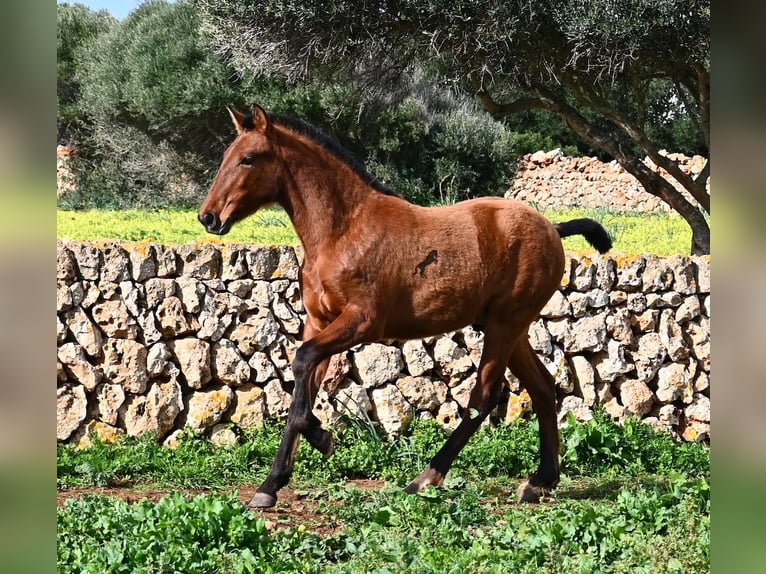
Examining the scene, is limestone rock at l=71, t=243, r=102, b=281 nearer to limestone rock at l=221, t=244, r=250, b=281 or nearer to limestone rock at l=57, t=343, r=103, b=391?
limestone rock at l=57, t=343, r=103, b=391

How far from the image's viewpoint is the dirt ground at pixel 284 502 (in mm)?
4934

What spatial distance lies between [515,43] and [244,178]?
567 centimetres

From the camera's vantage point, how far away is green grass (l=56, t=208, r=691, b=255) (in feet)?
28.0

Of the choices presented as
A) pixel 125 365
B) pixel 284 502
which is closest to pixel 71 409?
pixel 125 365

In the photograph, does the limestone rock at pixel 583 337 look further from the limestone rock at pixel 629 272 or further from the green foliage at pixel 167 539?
the green foliage at pixel 167 539

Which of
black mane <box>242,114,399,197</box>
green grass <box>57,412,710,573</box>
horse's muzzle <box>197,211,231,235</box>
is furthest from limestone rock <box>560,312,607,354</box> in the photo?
horse's muzzle <box>197,211,231,235</box>

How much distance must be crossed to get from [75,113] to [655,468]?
62.9ft

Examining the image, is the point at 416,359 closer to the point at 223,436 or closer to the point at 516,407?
the point at 516,407

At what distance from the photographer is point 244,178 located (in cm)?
496

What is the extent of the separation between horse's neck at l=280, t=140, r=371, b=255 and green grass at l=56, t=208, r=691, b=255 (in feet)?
8.30
